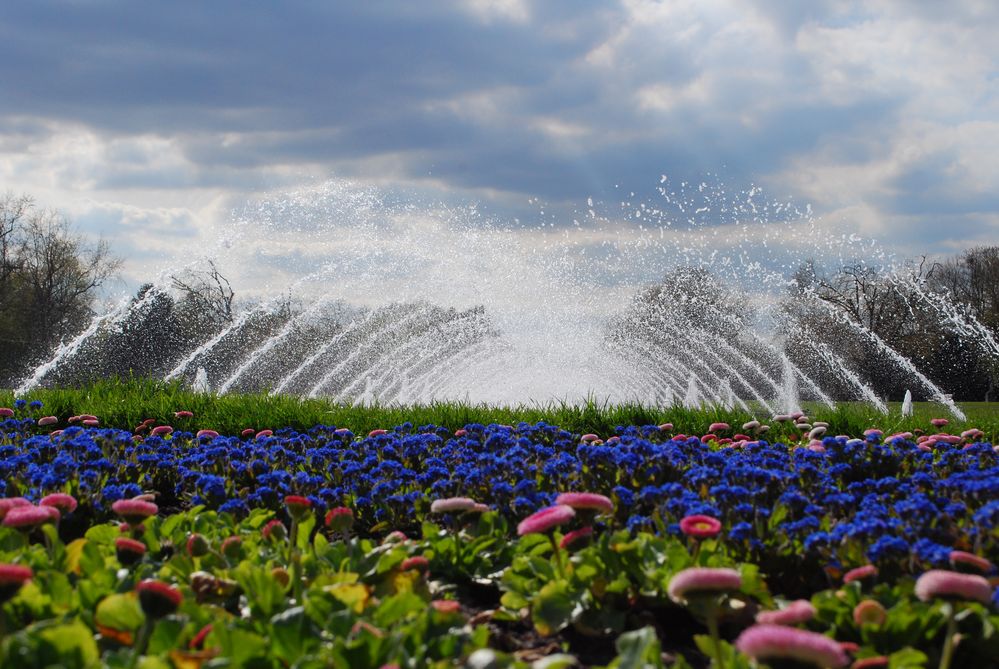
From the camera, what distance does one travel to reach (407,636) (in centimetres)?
214

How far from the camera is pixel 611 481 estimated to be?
4164mm

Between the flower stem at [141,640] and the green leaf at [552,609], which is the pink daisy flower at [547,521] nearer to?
the green leaf at [552,609]

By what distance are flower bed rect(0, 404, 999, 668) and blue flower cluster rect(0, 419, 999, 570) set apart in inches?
0.5

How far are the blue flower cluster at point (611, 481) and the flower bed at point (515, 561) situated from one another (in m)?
0.01

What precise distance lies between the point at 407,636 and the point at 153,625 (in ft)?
2.14

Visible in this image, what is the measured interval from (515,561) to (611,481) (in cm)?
120

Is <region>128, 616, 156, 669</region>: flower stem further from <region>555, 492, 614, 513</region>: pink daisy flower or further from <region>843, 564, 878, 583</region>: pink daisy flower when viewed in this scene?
<region>843, 564, 878, 583</region>: pink daisy flower

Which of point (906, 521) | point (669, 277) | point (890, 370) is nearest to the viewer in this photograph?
point (906, 521)

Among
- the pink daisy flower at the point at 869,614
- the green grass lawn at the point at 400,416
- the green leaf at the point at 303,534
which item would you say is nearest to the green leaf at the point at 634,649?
the pink daisy flower at the point at 869,614

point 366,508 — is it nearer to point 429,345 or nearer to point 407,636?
point 407,636

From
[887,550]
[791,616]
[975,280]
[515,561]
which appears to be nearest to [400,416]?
[515,561]

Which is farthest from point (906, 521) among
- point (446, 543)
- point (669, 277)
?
point (669, 277)

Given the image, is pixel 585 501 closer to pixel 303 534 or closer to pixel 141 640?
pixel 303 534

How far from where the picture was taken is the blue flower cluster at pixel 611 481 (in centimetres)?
309
